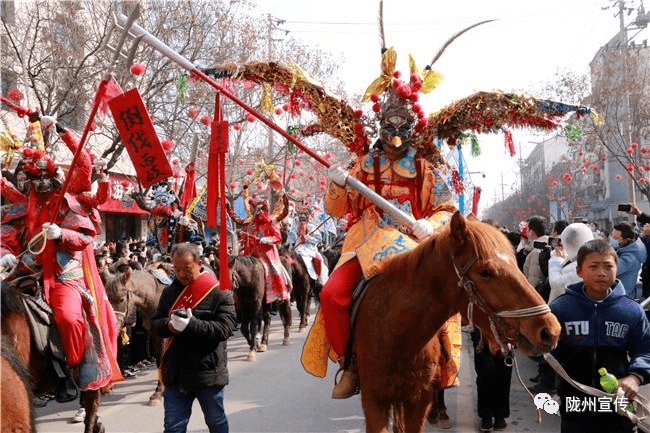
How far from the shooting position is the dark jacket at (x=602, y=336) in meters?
3.21

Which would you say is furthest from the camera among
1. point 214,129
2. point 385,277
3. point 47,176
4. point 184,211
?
point 184,211

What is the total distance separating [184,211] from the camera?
29.8 ft

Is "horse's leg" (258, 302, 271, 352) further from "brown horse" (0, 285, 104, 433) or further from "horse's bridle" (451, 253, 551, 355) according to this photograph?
"horse's bridle" (451, 253, 551, 355)

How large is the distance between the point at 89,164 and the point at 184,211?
12.2 ft

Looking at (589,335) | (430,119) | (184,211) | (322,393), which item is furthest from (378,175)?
(184,211)

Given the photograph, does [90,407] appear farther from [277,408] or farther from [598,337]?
[598,337]

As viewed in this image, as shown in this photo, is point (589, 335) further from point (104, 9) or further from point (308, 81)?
point (104, 9)

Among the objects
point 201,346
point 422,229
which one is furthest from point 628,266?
point 201,346

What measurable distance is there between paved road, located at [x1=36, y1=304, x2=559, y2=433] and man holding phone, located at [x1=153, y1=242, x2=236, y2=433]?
5.96 feet

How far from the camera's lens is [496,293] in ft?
9.92

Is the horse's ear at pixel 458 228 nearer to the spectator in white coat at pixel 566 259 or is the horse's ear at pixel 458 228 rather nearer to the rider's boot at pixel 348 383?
the rider's boot at pixel 348 383

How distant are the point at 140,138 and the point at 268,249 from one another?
668 centimetres

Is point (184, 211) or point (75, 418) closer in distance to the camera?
point (75, 418)

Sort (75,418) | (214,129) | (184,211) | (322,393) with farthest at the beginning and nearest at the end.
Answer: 1. (184,211)
2. (322,393)
3. (75,418)
4. (214,129)
